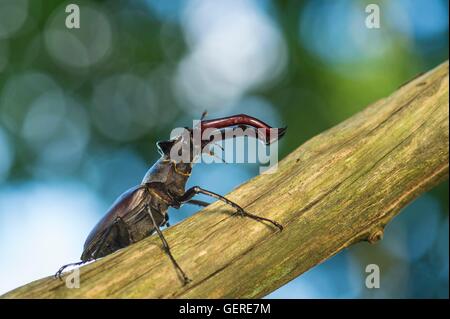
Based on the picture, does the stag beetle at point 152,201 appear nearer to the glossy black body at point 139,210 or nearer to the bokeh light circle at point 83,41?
the glossy black body at point 139,210

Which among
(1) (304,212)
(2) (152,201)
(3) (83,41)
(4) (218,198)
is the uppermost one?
(3) (83,41)

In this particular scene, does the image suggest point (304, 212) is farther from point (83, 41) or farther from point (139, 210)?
point (83, 41)

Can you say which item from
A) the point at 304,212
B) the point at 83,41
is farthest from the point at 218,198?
the point at 83,41

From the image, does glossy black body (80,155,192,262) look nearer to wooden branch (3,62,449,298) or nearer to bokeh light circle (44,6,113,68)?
wooden branch (3,62,449,298)

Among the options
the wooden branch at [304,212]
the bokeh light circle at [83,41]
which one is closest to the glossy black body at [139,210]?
the wooden branch at [304,212]

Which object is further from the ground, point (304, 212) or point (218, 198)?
point (218, 198)

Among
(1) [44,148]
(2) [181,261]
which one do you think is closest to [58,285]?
(2) [181,261]
